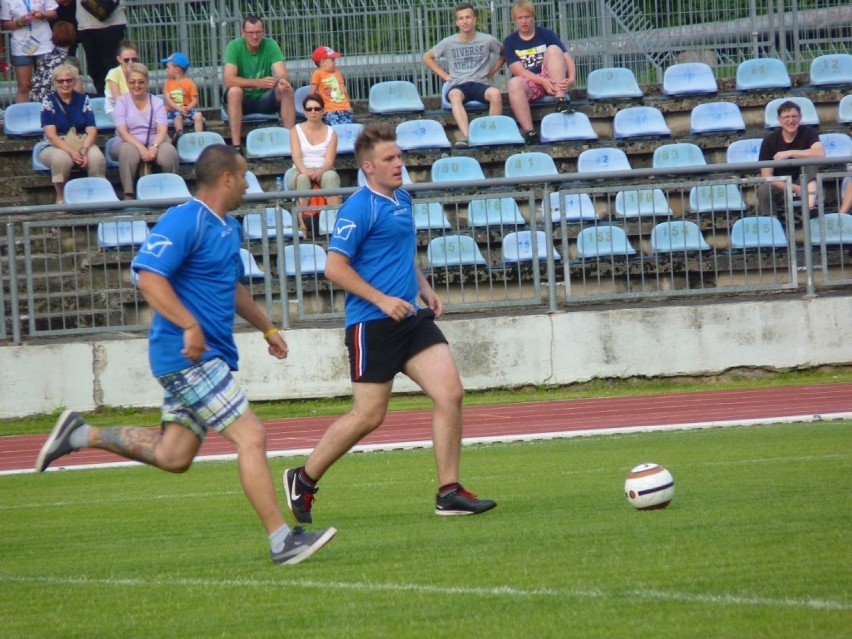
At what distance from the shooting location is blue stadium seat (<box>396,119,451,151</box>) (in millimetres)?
19719

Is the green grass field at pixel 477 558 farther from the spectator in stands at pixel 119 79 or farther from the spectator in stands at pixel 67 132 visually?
the spectator in stands at pixel 119 79

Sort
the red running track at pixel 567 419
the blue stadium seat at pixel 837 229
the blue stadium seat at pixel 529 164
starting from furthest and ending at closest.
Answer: the blue stadium seat at pixel 529 164 → the blue stadium seat at pixel 837 229 → the red running track at pixel 567 419

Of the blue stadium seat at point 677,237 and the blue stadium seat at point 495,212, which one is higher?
the blue stadium seat at point 495,212

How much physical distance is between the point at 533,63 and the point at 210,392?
47.6 ft

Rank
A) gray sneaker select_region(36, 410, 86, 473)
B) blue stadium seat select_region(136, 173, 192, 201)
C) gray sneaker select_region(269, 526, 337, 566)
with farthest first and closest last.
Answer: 1. blue stadium seat select_region(136, 173, 192, 201)
2. gray sneaker select_region(36, 410, 86, 473)
3. gray sneaker select_region(269, 526, 337, 566)

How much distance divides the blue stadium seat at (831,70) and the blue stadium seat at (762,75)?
439mm

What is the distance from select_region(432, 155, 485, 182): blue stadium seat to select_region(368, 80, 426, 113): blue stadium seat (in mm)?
2811

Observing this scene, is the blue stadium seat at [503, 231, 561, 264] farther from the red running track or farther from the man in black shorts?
the man in black shorts

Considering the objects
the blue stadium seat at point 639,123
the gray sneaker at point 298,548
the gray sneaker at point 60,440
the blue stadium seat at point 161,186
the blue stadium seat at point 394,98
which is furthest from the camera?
the blue stadium seat at point 394,98

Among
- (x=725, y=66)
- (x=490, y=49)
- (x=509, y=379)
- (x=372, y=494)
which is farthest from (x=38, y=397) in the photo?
(x=725, y=66)

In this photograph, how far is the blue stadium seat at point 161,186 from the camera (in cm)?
1764

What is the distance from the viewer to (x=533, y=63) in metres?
20.3

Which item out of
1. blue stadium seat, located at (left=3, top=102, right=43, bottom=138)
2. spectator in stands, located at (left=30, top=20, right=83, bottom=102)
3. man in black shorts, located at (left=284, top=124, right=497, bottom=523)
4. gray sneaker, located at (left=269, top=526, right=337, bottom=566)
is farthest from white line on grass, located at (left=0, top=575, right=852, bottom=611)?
blue stadium seat, located at (left=3, top=102, right=43, bottom=138)

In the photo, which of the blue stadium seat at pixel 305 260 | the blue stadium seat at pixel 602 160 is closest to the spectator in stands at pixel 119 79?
the blue stadium seat at pixel 305 260
